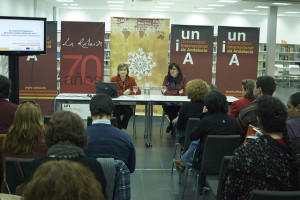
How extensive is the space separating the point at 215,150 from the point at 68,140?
157 centimetres

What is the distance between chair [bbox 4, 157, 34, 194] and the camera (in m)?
2.32

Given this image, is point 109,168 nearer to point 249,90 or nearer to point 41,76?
point 249,90

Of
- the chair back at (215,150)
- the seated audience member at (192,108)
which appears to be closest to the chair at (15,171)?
the chair back at (215,150)

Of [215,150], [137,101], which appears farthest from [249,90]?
[137,101]

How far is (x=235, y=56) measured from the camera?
8180 millimetres

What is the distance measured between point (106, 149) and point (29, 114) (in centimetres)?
67

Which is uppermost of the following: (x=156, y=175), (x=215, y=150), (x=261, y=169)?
(x=261, y=169)

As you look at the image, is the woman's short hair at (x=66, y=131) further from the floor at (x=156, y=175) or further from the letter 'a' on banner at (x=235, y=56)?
the letter 'a' on banner at (x=235, y=56)

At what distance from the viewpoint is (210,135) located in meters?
3.24

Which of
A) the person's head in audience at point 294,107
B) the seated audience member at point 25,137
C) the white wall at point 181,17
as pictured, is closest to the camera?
the seated audience member at point 25,137

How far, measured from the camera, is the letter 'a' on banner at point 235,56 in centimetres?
813

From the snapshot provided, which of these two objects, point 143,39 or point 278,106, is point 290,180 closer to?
point 278,106

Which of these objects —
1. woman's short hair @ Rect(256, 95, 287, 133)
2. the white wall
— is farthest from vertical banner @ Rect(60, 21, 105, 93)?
the white wall

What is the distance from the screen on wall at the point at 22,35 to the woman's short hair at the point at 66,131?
12.1 ft
